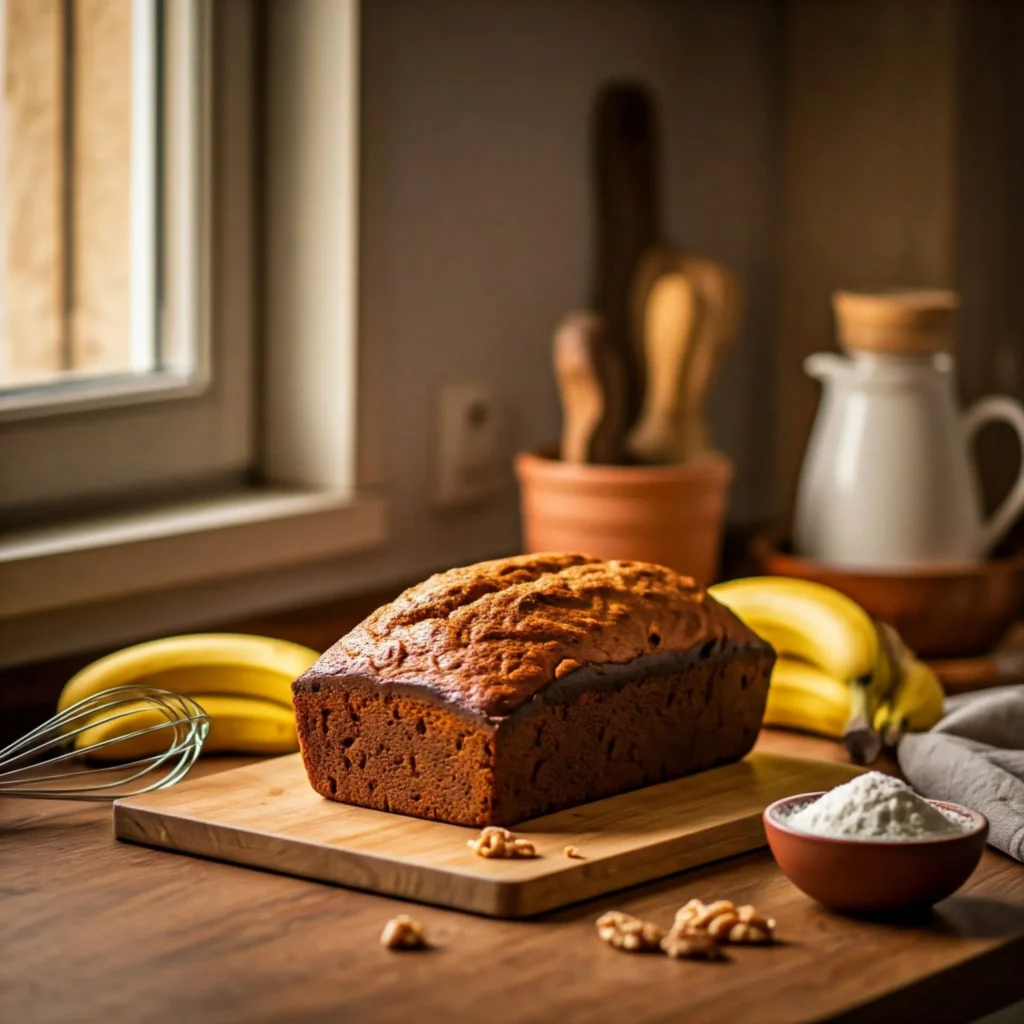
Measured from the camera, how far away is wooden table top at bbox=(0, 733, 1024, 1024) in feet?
2.60

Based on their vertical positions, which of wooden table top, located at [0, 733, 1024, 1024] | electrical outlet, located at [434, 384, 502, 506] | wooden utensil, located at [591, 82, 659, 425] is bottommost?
wooden table top, located at [0, 733, 1024, 1024]

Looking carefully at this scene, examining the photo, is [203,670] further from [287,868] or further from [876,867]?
[876,867]

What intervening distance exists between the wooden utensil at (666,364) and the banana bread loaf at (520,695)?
0.51 meters

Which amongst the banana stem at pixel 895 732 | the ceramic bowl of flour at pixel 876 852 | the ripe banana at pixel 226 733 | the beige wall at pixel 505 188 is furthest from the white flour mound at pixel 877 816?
the beige wall at pixel 505 188

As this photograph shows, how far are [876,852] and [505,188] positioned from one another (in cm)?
107

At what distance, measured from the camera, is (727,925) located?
87 cm

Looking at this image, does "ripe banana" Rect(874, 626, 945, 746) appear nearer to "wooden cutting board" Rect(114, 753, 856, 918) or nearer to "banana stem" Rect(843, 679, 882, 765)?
"banana stem" Rect(843, 679, 882, 765)

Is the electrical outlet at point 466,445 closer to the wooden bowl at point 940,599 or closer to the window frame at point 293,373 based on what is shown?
the window frame at point 293,373

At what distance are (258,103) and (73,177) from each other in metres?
0.21

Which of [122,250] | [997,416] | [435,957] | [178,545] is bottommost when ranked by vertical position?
[435,957]

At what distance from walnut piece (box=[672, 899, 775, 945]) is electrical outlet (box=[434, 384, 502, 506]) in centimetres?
91

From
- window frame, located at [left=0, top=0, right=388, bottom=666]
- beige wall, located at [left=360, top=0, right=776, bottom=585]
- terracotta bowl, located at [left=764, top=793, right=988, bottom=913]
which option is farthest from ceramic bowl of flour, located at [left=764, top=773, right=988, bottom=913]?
beige wall, located at [left=360, top=0, right=776, bottom=585]

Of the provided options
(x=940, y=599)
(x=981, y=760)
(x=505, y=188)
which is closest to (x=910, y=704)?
(x=981, y=760)

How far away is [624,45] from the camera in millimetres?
1929
